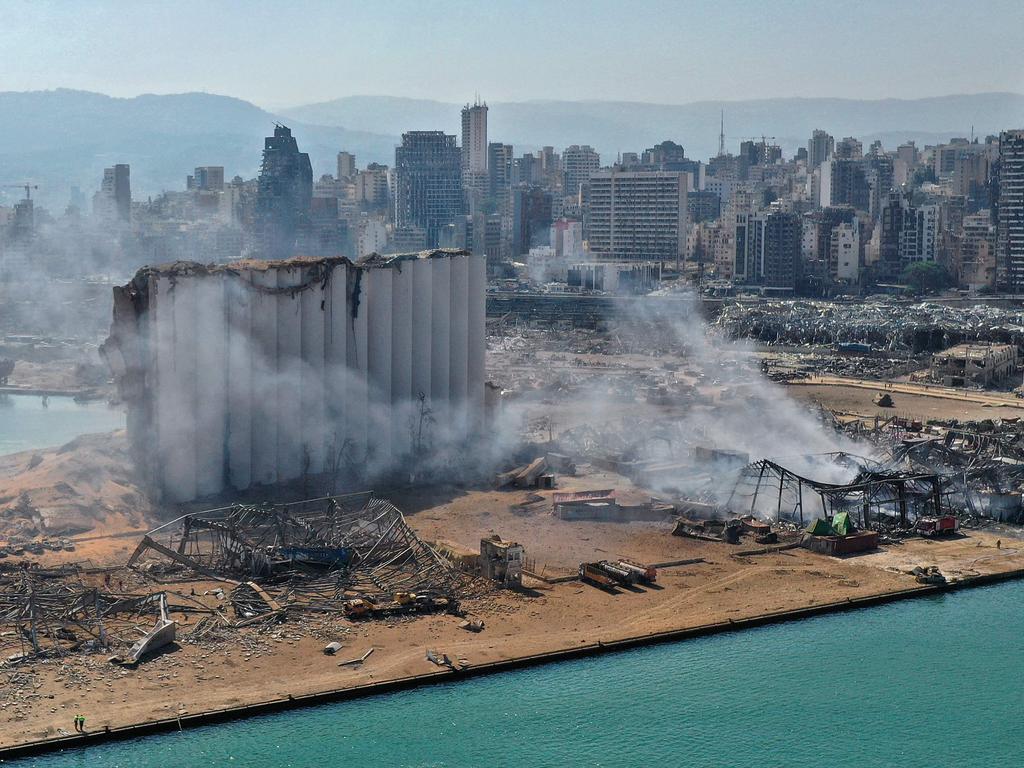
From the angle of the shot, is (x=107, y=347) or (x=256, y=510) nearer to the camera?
(x=256, y=510)

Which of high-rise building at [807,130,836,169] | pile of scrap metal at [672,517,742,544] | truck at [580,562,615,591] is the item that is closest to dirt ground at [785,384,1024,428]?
pile of scrap metal at [672,517,742,544]

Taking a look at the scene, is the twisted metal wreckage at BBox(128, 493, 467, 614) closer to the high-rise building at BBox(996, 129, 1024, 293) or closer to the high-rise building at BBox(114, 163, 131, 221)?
the high-rise building at BBox(996, 129, 1024, 293)

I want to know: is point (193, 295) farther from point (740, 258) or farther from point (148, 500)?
point (740, 258)

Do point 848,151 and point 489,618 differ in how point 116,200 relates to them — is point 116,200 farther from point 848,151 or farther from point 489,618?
point 489,618

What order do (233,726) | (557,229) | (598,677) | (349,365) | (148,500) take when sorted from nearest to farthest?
(233,726) < (598,677) < (148,500) < (349,365) < (557,229)

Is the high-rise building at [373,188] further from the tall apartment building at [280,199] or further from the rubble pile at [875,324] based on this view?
the rubble pile at [875,324]

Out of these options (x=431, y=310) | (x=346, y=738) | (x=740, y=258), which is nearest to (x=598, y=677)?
(x=346, y=738)

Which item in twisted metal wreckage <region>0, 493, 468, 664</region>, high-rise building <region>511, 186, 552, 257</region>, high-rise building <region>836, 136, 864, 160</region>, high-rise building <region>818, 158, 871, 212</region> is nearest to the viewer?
twisted metal wreckage <region>0, 493, 468, 664</region>
